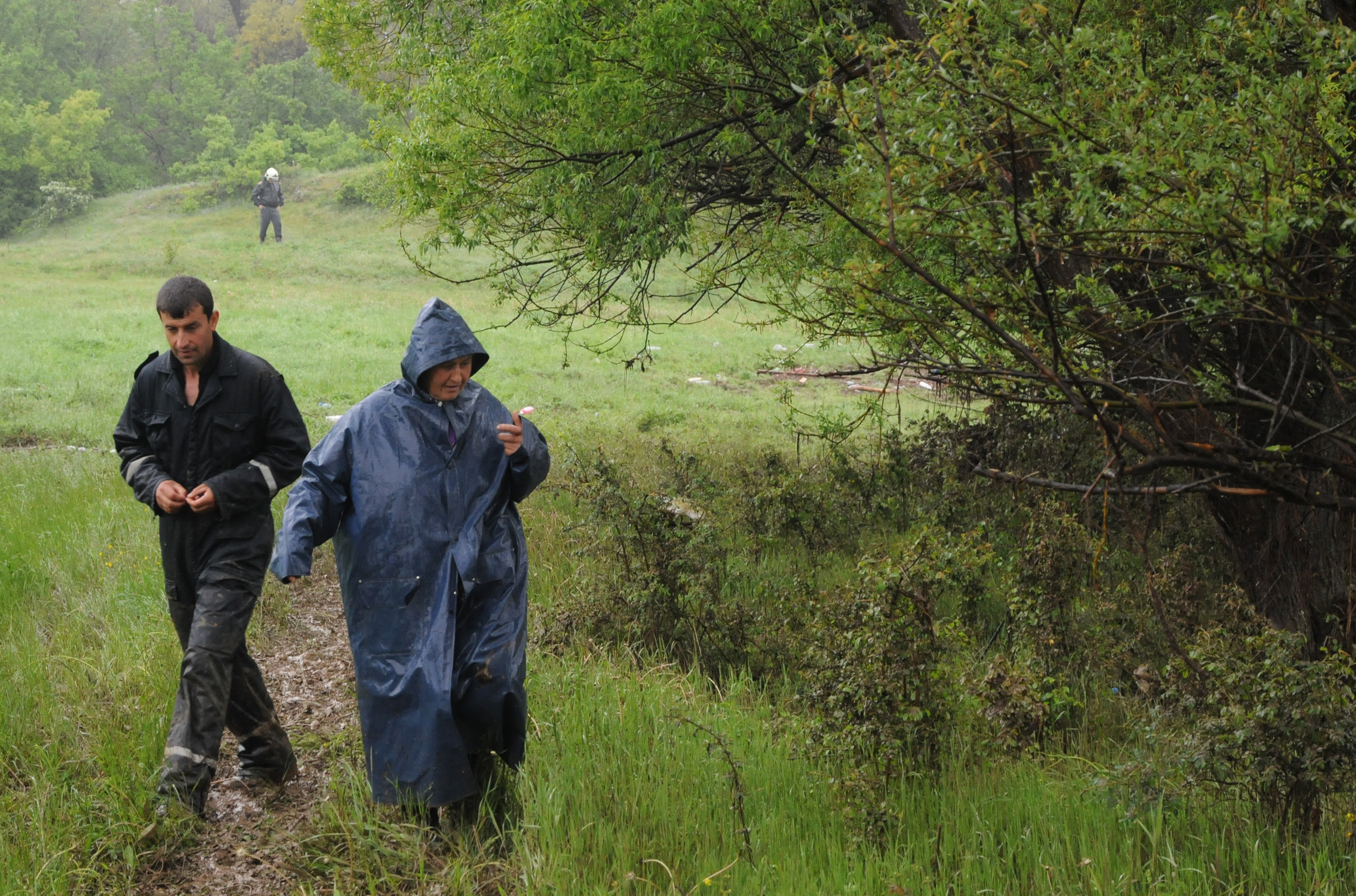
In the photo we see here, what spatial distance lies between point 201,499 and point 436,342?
111 centimetres

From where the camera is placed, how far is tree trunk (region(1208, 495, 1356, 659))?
4738 mm

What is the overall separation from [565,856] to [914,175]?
2.26 meters

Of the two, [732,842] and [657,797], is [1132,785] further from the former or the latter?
[657,797]

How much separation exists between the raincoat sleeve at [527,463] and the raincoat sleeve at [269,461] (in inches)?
34.3

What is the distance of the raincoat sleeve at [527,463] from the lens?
4.24 metres

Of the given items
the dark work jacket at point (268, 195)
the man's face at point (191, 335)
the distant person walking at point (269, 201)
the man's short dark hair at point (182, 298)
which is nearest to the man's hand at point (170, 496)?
the man's face at point (191, 335)

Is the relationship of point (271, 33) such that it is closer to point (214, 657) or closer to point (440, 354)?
point (214, 657)

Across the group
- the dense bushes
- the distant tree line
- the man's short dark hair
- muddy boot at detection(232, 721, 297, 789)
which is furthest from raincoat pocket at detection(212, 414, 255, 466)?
the distant tree line

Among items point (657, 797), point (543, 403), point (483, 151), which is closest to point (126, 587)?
point (483, 151)

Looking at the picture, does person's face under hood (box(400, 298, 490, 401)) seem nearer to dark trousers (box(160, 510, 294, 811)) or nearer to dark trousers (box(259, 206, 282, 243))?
dark trousers (box(160, 510, 294, 811))

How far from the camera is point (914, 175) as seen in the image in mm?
3137

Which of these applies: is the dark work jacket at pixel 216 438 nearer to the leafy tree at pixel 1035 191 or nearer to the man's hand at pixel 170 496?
the man's hand at pixel 170 496

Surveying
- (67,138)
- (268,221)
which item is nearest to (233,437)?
(268,221)

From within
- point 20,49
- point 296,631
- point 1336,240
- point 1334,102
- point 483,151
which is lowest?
point 296,631
